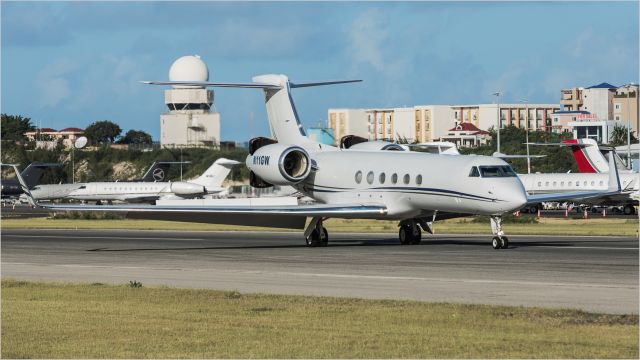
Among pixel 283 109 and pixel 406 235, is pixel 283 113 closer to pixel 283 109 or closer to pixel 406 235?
pixel 283 109

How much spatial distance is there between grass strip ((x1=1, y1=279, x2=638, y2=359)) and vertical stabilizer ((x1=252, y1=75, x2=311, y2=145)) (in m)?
22.3

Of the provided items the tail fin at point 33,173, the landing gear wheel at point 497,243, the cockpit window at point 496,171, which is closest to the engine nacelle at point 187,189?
the tail fin at point 33,173

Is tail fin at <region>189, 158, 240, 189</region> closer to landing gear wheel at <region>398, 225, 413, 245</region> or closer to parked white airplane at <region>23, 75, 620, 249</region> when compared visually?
parked white airplane at <region>23, 75, 620, 249</region>

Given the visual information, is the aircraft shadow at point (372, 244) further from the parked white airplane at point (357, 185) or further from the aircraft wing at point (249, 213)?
the aircraft wing at point (249, 213)

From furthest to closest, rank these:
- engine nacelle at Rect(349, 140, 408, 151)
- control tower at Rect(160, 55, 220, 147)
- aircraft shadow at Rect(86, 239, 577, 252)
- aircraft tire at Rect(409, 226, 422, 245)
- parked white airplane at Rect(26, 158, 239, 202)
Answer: control tower at Rect(160, 55, 220, 147), parked white airplane at Rect(26, 158, 239, 202), engine nacelle at Rect(349, 140, 408, 151), aircraft tire at Rect(409, 226, 422, 245), aircraft shadow at Rect(86, 239, 577, 252)

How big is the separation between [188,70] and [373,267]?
120864 mm

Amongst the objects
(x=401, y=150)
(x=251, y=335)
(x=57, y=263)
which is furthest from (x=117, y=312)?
(x=401, y=150)

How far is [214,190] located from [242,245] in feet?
221

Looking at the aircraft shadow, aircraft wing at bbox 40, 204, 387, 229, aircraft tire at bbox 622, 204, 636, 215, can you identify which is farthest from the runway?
aircraft tire at bbox 622, 204, 636, 215

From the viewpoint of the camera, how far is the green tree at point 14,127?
7434 inches

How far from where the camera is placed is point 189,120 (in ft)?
550

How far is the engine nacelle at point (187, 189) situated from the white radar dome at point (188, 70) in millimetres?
42178

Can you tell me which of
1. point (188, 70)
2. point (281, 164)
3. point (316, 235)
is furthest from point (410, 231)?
point (188, 70)

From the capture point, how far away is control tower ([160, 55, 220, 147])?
16775 centimetres
